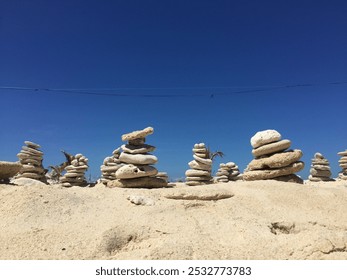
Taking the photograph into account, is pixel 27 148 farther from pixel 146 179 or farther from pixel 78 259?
pixel 78 259

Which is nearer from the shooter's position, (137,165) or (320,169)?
(137,165)

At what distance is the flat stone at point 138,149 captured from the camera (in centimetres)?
1028

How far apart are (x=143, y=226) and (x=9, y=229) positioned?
231 cm

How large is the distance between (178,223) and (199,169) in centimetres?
1088

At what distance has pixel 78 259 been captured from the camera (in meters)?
4.09

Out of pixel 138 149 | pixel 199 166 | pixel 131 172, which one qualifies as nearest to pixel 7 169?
pixel 131 172

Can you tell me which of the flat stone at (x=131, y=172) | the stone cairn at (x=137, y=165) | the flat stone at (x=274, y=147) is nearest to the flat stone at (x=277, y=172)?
the flat stone at (x=274, y=147)

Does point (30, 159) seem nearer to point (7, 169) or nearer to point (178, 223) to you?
point (7, 169)

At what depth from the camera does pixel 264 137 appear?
10.2 m

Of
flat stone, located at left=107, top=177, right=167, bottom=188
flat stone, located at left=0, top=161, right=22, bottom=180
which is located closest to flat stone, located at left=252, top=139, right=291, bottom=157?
flat stone, located at left=107, top=177, right=167, bottom=188

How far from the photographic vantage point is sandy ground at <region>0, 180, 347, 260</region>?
4.27m

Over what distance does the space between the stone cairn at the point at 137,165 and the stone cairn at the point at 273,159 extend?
11.0 ft

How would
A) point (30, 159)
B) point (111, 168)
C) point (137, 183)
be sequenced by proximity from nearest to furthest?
point (137, 183) → point (30, 159) → point (111, 168)
